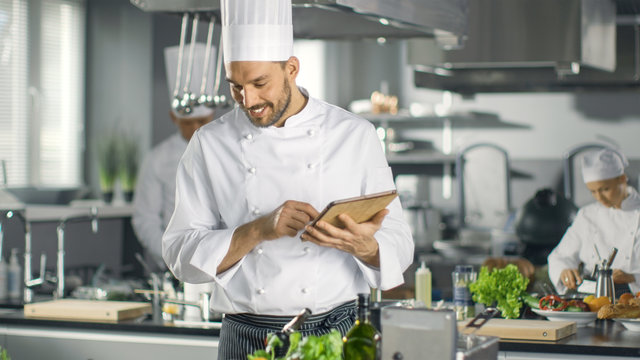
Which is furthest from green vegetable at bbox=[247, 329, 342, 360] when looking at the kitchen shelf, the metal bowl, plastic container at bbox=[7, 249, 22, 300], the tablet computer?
the kitchen shelf

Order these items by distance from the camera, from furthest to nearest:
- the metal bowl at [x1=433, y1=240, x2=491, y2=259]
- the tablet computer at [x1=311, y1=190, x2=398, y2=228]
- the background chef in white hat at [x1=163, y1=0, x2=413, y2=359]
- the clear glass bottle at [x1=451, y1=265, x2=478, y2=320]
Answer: the metal bowl at [x1=433, y1=240, x2=491, y2=259]
the clear glass bottle at [x1=451, y1=265, x2=478, y2=320]
the background chef in white hat at [x1=163, y1=0, x2=413, y2=359]
the tablet computer at [x1=311, y1=190, x2=398, y2=228]

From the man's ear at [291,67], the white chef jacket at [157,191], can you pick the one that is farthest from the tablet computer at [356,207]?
the white chef jacket at [157,191]

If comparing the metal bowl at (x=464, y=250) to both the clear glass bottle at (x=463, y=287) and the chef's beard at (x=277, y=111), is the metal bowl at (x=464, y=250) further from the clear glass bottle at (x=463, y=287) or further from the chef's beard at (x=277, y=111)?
the chef's beard at (x=277, y=111)

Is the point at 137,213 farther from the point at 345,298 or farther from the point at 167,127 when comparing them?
the point at 345,298

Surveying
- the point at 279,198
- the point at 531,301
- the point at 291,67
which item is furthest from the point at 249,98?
the point at 531,301

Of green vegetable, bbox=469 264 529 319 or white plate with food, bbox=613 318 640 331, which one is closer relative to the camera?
white plate with food, bbox=613 318 640 331

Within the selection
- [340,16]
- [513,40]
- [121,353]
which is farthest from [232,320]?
[513,40]

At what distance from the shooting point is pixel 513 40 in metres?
4.26

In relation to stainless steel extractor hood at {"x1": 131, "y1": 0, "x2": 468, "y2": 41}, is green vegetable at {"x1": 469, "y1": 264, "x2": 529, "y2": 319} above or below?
below

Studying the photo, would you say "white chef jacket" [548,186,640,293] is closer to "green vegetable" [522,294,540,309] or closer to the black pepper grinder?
the black pepper grinder

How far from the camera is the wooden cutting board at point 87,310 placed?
10.7 ft

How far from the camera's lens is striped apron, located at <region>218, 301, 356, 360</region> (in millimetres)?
2314

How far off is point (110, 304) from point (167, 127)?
339 cm

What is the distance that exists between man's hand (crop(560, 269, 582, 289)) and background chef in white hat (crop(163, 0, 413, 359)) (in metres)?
1.71
